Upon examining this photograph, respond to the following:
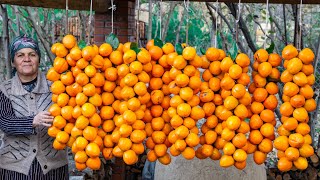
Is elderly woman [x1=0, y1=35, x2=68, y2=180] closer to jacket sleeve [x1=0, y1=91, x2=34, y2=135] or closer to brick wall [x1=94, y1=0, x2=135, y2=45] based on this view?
jacket sleeve [x1=0, y1=91, x2=34, y2=135]

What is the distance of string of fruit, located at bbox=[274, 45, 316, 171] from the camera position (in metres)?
2.13

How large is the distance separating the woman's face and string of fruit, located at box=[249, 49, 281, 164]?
1.30 metres

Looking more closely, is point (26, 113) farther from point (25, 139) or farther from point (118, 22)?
point (118, 22)

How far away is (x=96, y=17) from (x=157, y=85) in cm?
229

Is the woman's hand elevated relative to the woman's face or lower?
lower

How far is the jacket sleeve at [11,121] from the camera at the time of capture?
2.63 meters

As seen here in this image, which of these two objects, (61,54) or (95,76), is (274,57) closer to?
(95,76)

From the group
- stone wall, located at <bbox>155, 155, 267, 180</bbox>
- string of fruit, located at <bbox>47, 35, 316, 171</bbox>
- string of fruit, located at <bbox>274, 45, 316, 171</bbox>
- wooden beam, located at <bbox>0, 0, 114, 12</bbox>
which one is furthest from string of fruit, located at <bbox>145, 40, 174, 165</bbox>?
wooden beam, located at <bbox>0, 0, 114, 12</bbox>

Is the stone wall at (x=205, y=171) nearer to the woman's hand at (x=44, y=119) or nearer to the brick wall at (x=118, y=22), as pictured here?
the woman's hand at (x=44, y=119)

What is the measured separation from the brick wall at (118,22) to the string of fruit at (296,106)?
2.31 meters

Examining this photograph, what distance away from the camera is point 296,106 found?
7.07 ft

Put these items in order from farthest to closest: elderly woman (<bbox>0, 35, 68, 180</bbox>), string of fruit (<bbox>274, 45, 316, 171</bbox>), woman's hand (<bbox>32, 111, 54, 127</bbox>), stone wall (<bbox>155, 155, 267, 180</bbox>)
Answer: stone wall (<bbox>155, 155, 267, 180</bbox>), elderly woman (<bbox>0, 35, 68, 180</bbox>), woman's hand (<bbox>32, 111, 54, 127</bbox>), string of fruit (<bbox>274, 45, 316, 171</bbox>)

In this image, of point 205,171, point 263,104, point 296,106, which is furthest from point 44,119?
point 205,171

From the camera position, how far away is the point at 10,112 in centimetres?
274
